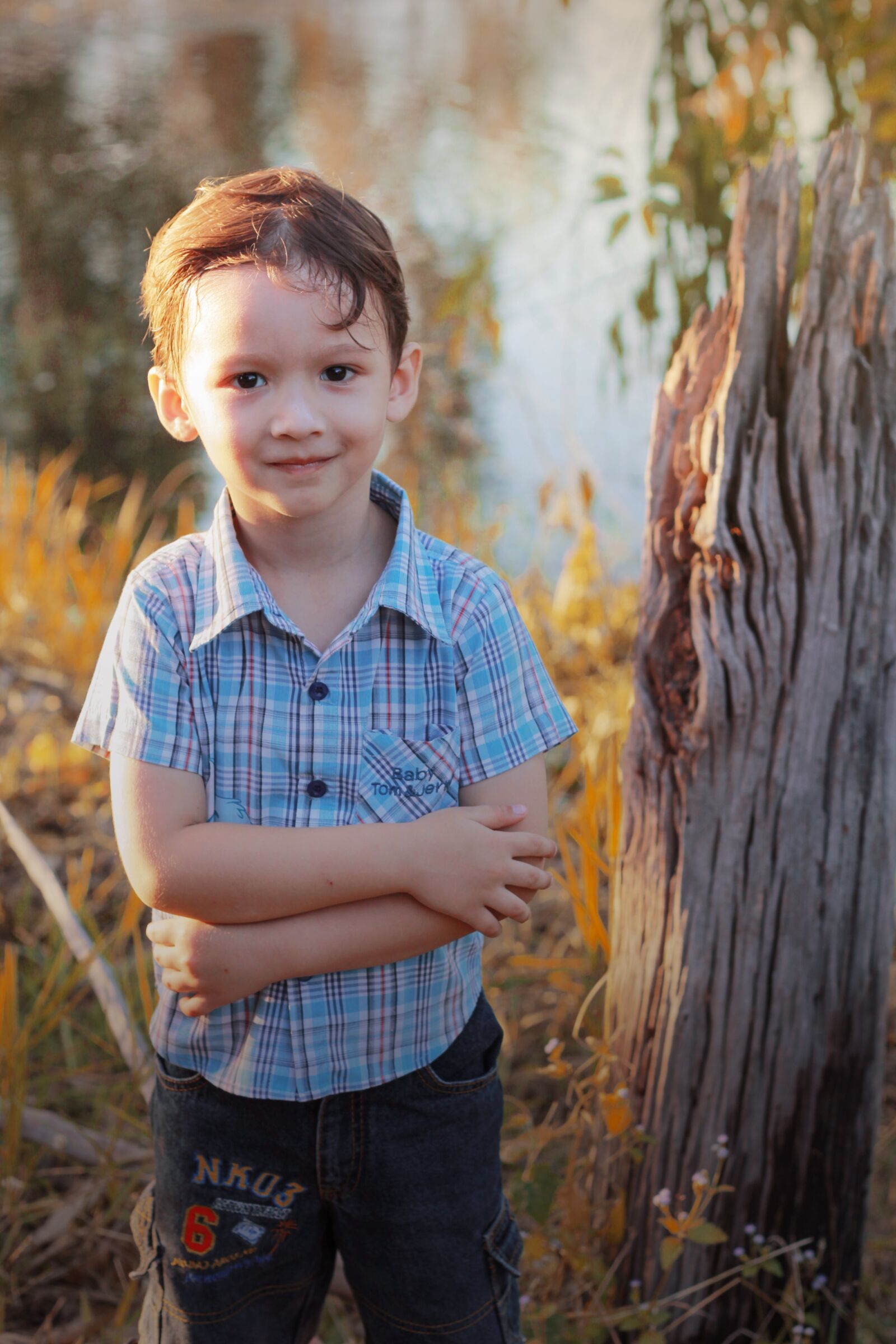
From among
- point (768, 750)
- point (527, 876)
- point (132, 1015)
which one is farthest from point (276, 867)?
point (132, 1015)

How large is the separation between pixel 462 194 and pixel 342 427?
24.4 ft

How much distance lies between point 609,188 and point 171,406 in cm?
132

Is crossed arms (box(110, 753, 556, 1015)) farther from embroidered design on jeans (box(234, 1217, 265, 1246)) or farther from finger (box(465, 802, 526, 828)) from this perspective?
embroidered design on jeans (box(234, 1217, 265, 1246))

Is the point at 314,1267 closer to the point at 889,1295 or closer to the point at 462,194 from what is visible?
the point at 889,1295

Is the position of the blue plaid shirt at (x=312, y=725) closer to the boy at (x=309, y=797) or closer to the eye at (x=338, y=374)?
the boy at (x=309, y=797)

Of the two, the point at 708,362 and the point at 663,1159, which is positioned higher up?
the point at 708,362

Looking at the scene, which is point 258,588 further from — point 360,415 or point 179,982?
point 179,982

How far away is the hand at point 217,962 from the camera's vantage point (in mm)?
1148

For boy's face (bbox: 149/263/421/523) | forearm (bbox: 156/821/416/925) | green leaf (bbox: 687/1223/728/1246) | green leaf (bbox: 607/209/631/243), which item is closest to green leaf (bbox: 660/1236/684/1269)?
green leaf (bbox: 687/1223/728/1246)

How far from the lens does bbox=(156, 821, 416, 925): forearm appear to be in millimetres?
1120

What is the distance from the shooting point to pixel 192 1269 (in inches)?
49.1

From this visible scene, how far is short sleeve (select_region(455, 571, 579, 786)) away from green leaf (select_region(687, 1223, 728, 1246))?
0.69 m

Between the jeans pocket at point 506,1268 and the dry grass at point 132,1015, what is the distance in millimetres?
250

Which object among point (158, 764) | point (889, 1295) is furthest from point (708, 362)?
point (889, 1295)
